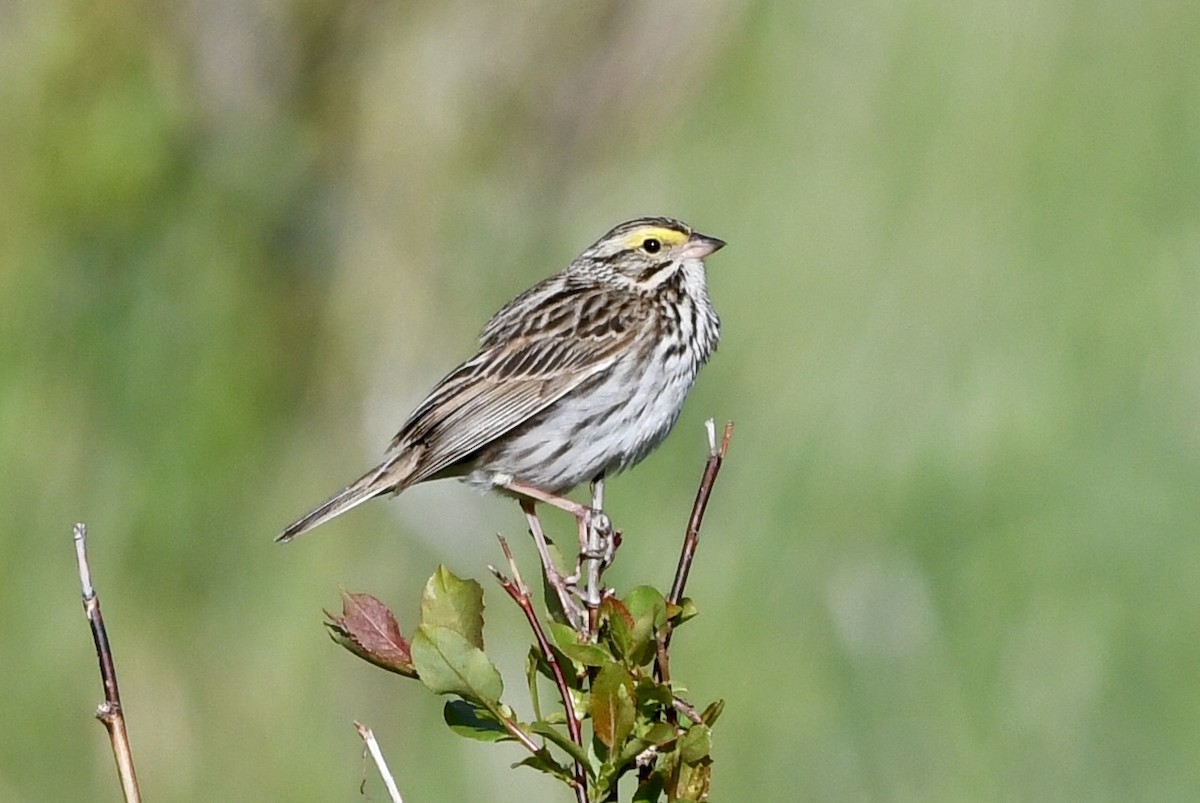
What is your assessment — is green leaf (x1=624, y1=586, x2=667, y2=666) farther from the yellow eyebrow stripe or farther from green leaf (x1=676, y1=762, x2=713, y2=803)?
the yellow eyebrow stripe

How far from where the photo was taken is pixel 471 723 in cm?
252

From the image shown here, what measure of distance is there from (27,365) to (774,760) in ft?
9.08

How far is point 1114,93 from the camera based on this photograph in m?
6.70

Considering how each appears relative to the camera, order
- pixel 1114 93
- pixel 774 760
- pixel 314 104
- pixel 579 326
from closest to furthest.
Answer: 1. pixel 579 326
2. pixel 774 760
3. pixel 1114 93
4. pixel 314 104

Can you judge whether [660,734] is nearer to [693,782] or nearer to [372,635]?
[693,782]

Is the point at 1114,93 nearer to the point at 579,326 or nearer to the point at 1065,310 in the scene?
the point at 1065,310

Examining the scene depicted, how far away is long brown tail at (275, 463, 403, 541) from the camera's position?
440cm

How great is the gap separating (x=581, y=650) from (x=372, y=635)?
26cm

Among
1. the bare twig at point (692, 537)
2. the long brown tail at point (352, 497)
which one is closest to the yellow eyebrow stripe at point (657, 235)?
the long brown tail at point (352, 497)

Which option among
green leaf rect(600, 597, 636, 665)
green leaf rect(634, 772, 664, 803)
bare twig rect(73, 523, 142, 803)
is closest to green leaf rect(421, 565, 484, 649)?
green leaf rect(600, 597, 636, 665)

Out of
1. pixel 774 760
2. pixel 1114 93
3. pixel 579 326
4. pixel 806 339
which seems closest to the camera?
pixel 579 326

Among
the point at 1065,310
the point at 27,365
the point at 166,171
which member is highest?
the point at 166,171

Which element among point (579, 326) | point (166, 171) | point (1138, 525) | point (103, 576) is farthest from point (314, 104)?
point (1138, 525)

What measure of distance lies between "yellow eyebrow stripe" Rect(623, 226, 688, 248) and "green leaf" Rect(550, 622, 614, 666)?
2.48m
